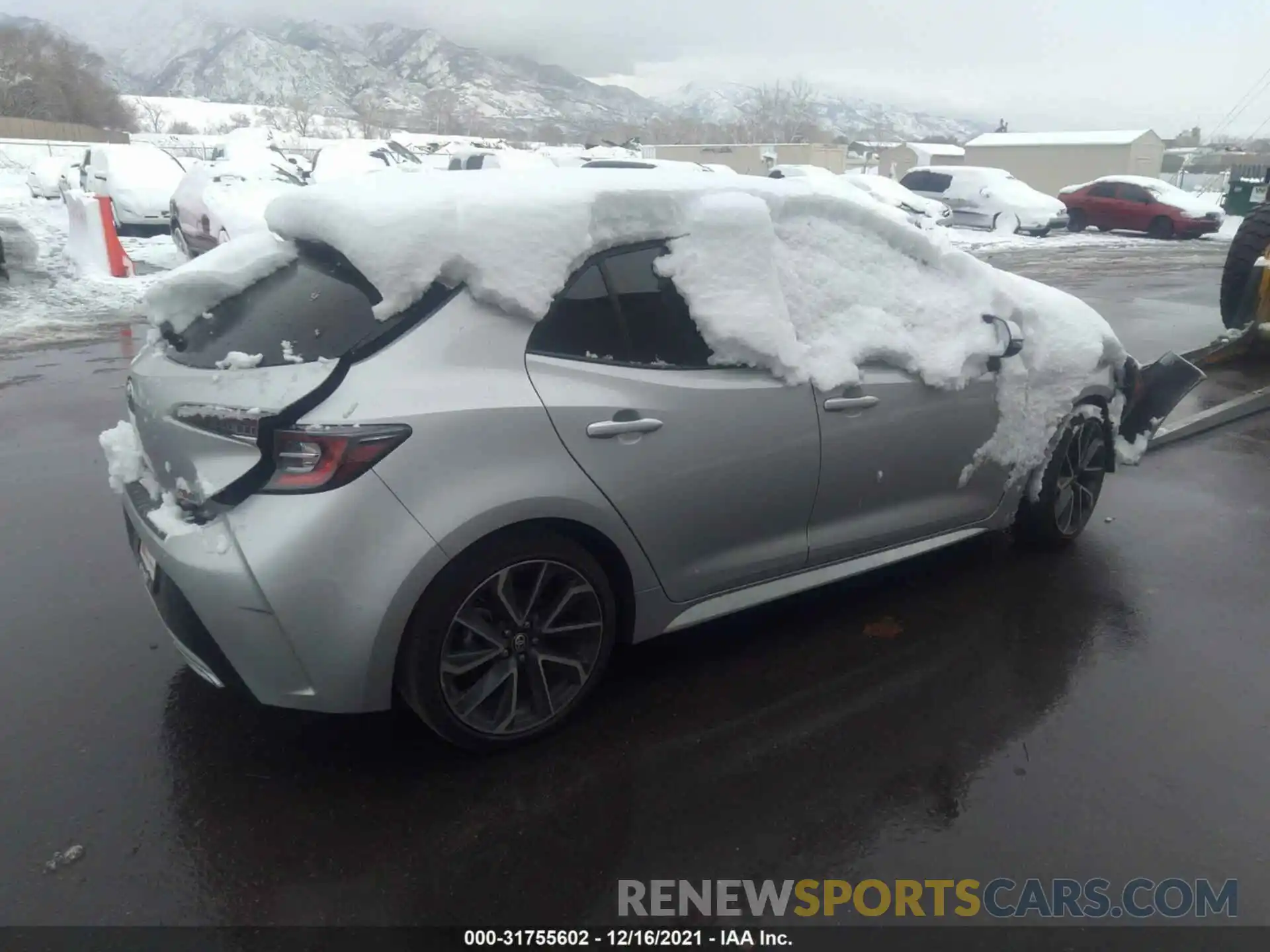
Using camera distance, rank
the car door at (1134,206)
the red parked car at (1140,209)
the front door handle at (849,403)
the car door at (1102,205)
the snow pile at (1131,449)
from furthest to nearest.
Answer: the car door at (1102,205) < the car door at (1134,206) < the red parked car at (1140,209) < the snow pile at (1131,449) < the front door handle at (849,403)

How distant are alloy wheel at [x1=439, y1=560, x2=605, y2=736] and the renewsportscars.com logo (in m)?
0.67

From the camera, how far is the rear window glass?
110 inches

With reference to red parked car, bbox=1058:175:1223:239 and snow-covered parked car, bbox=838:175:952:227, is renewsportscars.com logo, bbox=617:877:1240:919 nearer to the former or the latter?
snow-covered parked car, bbox=838:175:952:227

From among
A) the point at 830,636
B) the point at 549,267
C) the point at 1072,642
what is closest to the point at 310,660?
the point at 549,267

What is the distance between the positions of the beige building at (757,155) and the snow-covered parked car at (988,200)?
22253 millimetres

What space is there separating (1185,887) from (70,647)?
3.79 metres

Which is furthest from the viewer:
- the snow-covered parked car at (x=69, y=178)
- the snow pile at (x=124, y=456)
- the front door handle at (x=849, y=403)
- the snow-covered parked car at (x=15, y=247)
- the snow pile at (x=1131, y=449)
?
the snow-covered parked car at (x=69, y=178)

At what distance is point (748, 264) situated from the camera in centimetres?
341

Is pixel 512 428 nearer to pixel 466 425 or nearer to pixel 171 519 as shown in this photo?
pixel 466 425

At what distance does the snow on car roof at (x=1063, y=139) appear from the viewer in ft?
146

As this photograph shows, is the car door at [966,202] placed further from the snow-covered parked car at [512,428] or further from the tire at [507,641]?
the tire at [507,641]

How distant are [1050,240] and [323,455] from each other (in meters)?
25.1

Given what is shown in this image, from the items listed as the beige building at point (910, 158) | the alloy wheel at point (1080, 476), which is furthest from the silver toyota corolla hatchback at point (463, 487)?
the beige building at point (910, 158)

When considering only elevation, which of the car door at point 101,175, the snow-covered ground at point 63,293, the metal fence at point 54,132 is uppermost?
the car door at point 101,175
